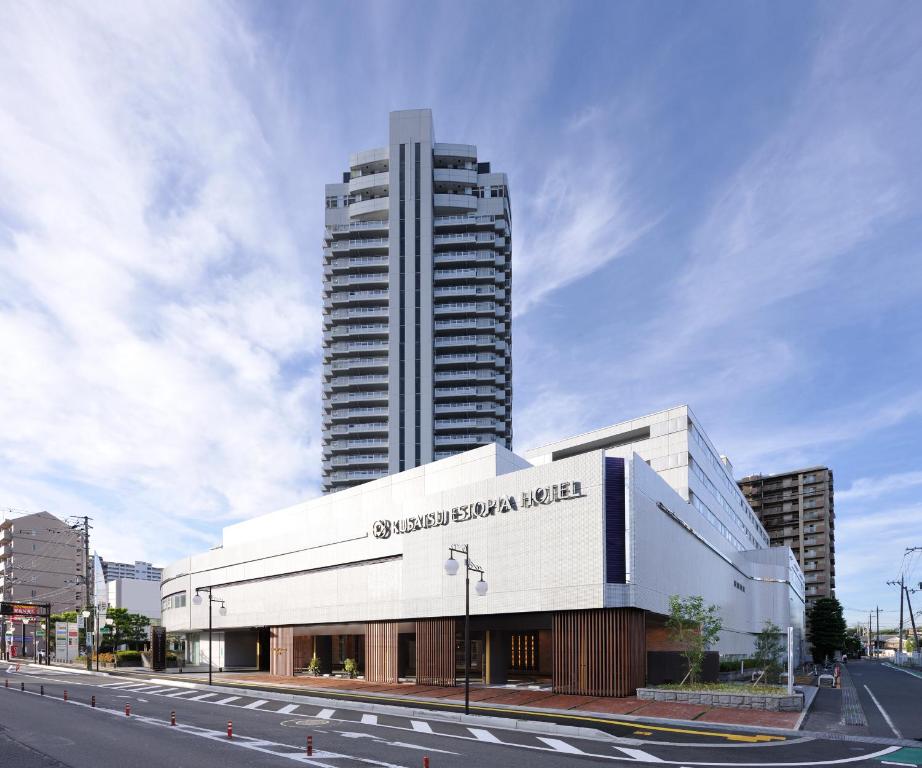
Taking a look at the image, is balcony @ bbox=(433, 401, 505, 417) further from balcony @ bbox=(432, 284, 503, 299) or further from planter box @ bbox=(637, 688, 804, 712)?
planter box @ bbox=(637, 688, 804, 712)

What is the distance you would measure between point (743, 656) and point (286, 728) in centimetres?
5430

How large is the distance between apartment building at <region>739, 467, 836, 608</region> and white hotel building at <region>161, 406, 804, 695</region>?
85.7 meters

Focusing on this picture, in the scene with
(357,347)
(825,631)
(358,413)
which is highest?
(357,347)

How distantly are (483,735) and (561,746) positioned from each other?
12.5 feet

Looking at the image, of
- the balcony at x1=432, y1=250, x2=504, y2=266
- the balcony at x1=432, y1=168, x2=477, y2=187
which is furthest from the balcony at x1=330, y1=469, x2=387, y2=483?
the balcony at x1=432, y1=168, x2=477, y2=187

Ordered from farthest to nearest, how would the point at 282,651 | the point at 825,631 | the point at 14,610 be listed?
the point at 825,631 → the point at 14,610 → the point at 282,651

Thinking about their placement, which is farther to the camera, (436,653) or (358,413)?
(358,413)

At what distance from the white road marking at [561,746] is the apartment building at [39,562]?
14326 centimetres

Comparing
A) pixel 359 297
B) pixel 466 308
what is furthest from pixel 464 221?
pixel 359 297

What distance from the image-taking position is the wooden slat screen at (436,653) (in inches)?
1827

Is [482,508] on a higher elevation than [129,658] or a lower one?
higher

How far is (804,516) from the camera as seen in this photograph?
6501 inches

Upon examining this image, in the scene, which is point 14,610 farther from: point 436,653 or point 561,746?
point 561,746

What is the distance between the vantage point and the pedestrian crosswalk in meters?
26.2
